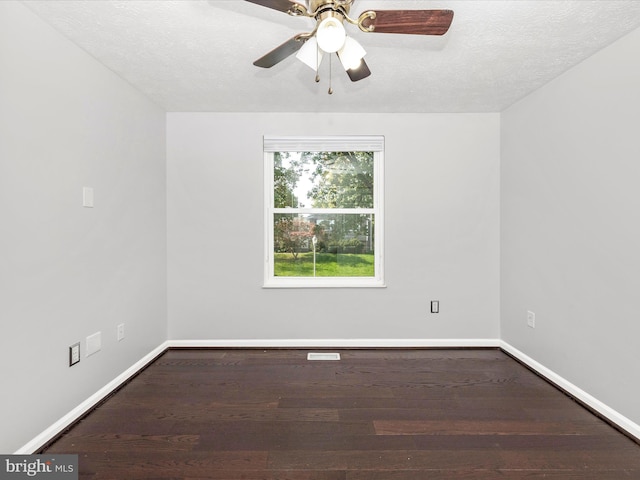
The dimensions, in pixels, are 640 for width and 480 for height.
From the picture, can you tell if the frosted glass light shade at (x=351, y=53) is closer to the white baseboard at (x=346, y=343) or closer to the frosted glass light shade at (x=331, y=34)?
the frosted glass light shade at (x=331, y=34)

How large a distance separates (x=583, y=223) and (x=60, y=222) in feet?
11.1

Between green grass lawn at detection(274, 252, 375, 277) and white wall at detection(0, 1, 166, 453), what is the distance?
129cm

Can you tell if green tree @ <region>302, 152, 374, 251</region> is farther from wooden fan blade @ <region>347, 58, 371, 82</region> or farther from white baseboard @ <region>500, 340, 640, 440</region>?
white baseboard @ <region>500, 340, 640, 440</region>

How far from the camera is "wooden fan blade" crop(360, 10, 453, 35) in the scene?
48.6 inches

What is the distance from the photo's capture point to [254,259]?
3059 millimetres

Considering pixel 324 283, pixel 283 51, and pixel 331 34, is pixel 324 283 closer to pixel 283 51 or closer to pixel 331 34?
pixel 283 51

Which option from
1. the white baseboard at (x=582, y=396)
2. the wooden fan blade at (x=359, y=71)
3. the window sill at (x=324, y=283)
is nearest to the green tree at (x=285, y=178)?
the window sill at (x=324, y=283)

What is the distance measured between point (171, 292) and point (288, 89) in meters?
2.20

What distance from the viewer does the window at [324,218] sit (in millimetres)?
3178

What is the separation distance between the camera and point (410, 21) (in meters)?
1.29

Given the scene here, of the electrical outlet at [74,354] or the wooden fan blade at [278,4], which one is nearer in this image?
the wooden fan blade at [278,4]

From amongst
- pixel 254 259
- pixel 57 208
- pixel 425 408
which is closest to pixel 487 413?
pixel 425 408

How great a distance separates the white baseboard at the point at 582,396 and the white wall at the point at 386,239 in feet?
1.34

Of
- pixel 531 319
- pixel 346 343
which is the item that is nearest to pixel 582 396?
pixel 531 319
